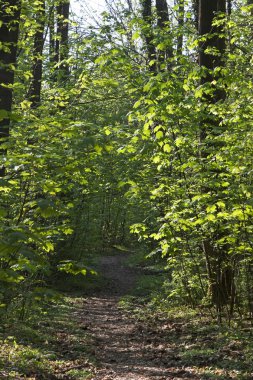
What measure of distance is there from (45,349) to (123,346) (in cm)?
179

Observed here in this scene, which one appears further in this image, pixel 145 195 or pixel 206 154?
pixel 145 195

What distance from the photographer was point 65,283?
49.6ft

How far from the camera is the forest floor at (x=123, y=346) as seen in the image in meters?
6.11

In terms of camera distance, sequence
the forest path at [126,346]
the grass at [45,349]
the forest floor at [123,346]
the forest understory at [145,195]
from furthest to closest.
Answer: the forest path at [126,346] → the forest floor at [123,346] → the grass at [45,349] → the forest understory at [145,195]

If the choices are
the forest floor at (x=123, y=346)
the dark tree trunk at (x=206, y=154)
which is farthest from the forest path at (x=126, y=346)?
the dark tree trunk at (x=206, y=154)

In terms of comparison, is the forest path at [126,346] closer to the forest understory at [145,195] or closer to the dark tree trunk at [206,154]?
the forest understory at [145,195]

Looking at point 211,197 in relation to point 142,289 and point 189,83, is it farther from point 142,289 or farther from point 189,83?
point 142,289

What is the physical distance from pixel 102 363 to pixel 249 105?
4.89 m

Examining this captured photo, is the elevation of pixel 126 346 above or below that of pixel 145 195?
below

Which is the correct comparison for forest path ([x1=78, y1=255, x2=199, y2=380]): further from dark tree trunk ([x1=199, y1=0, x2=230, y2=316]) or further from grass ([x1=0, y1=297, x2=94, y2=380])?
dark tree trunk ([x1=199, y1=0, x2=230, y2=316])

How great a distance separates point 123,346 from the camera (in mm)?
8297

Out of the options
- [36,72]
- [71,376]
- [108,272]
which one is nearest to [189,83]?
[71,376]

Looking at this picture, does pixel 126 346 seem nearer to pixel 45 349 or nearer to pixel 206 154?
pixel 45 349

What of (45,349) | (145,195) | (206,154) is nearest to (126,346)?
(45,349)
